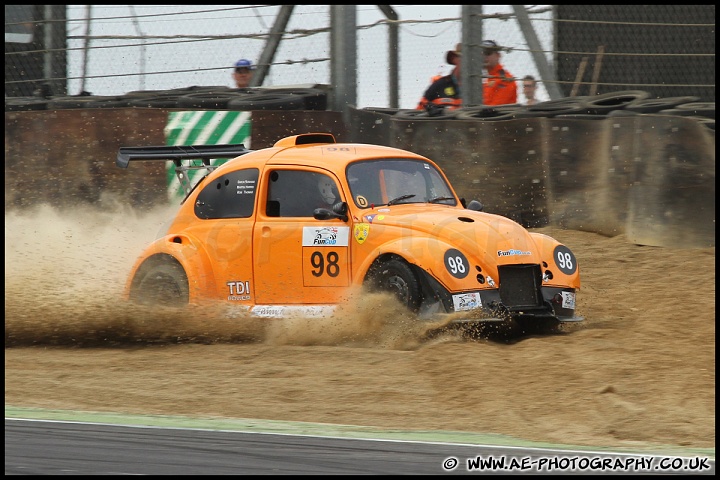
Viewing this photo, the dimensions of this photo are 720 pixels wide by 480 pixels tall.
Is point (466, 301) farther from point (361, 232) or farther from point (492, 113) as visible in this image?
point (492, 113)

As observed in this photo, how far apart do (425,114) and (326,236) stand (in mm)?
3999

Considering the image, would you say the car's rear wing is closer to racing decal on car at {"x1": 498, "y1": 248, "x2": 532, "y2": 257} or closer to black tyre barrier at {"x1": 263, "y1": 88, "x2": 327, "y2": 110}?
black tyre barrier at {"x1": 263, "y1": 88, "x2": 327, "y2": 110}

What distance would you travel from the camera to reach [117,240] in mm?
13562

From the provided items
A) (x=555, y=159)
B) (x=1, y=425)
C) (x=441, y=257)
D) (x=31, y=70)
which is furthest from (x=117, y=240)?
(x=1, y=425)

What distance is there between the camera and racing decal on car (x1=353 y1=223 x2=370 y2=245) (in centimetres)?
918

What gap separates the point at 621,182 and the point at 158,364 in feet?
17.7

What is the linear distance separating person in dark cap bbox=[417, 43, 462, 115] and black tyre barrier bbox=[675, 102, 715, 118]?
8.26 feet

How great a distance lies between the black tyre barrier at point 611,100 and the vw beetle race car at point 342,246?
265 cm

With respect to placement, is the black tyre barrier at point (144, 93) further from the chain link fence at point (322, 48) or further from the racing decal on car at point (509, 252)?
the racing decal on car at point (509, 252)

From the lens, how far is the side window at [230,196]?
32.7ft

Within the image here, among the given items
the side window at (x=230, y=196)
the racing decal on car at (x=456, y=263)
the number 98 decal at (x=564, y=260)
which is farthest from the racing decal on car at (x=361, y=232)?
the number 98 decal at (x=564, y=260)

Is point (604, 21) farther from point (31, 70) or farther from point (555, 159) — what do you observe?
point (31, 70)

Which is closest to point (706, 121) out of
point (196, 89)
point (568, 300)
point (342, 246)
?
point (568, 300)

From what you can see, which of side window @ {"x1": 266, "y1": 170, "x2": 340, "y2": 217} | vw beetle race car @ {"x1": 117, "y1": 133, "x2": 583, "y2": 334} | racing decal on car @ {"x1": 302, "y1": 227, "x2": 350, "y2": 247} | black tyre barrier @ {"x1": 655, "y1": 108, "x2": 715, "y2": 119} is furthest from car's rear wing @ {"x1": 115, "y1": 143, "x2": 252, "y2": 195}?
black tyre barrier @ {"x1": 655, "y1": 108, "x2": 715, "y2": 119}
